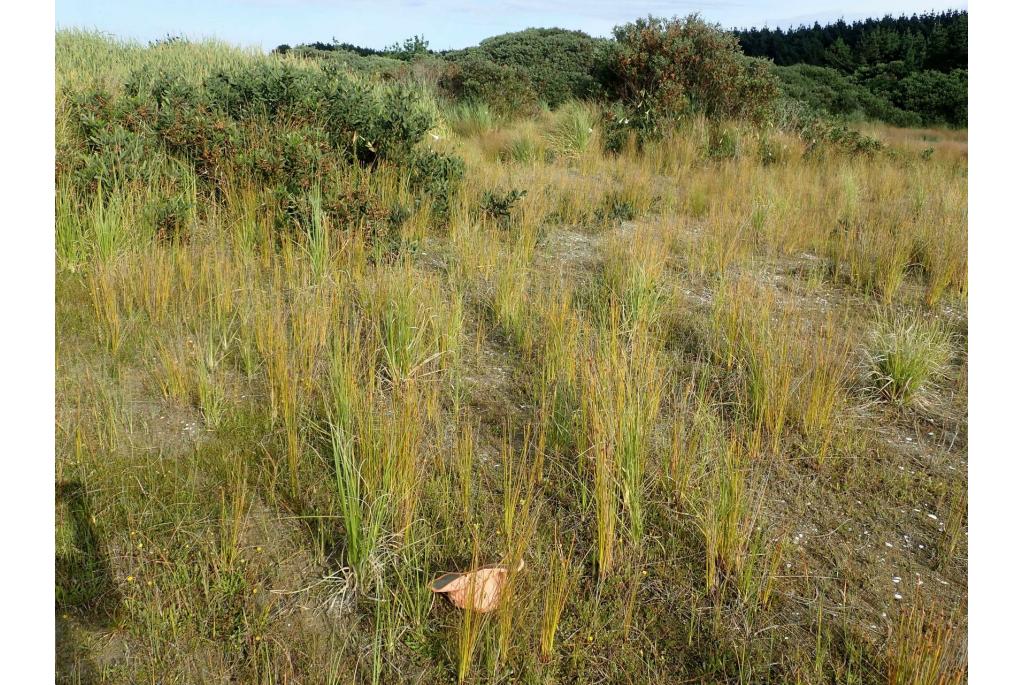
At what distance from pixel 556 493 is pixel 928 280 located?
161 inches

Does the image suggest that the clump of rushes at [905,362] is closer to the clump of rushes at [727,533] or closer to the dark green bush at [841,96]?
the clump of rushes at [727,533]

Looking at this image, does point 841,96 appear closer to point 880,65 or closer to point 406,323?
point 880,65

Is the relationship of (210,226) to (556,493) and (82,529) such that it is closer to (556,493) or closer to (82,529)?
(82,529)

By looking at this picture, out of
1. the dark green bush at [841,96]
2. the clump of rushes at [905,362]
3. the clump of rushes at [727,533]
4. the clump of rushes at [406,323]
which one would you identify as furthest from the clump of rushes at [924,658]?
the dark green bush at [841,96]

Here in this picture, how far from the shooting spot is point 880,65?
26688 millimetres

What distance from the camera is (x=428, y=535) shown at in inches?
101

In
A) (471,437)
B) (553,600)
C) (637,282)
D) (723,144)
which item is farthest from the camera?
(723,144)

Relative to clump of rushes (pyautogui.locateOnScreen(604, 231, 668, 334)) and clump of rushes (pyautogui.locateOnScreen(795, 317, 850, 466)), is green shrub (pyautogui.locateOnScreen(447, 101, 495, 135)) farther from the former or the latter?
clump of rushes (pyautogui.locateOnScreen(795, 317, 850, 466))

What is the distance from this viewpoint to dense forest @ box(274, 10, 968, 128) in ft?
45.4

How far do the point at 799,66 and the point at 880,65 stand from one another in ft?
10.8

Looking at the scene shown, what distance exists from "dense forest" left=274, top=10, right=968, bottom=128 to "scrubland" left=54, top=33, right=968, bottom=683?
26.3 ft

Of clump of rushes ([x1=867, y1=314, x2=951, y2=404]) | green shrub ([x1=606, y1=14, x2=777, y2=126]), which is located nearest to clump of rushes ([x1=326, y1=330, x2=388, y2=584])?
clump of rushes ([x1=867, y1=314, x2=951, y2=404])

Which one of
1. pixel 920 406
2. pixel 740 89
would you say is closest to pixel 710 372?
pixel 920 406

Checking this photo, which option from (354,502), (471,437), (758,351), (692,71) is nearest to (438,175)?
(758,351)
